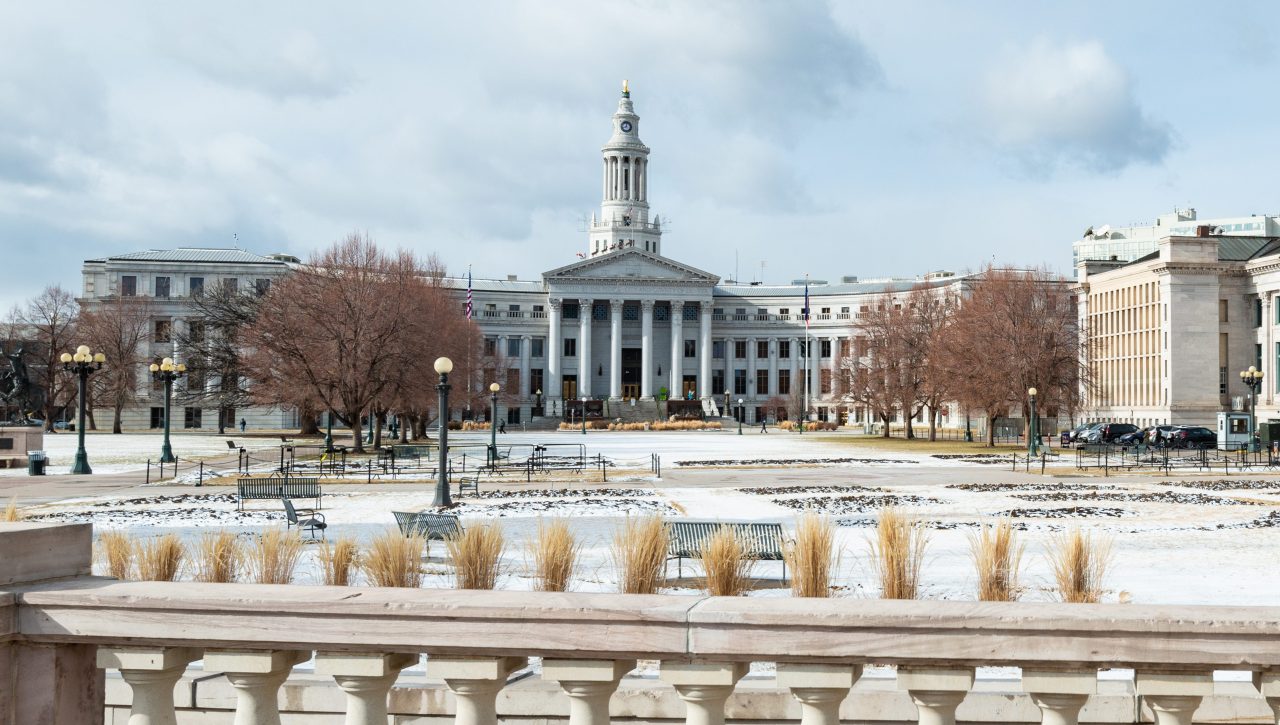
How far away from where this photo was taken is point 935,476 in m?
40.0

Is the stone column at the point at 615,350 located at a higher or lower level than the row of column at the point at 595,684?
higher

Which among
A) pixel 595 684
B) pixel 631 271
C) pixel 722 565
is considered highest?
pixel 631 271

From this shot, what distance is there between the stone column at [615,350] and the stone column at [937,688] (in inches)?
5098

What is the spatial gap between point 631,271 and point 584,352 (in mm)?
11134

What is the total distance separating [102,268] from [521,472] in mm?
92327

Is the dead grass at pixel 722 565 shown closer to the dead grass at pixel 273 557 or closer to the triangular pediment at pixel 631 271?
the dead grass at pixel 273 557

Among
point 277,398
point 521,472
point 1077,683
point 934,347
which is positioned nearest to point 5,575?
point 1077,683

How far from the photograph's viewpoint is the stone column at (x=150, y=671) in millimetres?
4285

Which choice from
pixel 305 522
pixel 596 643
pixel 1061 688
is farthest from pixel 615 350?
pixel 1061 688

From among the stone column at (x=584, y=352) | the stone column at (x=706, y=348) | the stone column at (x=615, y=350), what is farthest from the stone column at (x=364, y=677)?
the stone column at (x=706, y=348)

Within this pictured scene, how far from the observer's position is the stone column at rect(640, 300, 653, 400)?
13488 cm

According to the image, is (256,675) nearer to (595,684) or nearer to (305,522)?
(595,684)

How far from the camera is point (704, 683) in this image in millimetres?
4043

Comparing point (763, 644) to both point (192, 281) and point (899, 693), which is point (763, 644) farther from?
point (192, 281)
